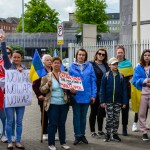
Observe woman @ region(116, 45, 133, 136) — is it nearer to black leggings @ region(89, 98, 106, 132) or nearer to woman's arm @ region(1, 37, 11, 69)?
black leggings @ region(89, 98, 106, 132)

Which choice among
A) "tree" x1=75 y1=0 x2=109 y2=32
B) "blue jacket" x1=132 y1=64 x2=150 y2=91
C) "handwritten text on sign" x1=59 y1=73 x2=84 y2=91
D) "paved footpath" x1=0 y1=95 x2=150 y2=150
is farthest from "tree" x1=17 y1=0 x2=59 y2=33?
"handwritten text on sign" x1=59 y1=73 x2=84 y2=91

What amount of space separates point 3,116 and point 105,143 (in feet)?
6.89

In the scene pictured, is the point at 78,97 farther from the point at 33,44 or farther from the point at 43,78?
the point at 33,44

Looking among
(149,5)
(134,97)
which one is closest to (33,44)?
(149,5)

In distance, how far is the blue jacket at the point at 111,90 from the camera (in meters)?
7.57

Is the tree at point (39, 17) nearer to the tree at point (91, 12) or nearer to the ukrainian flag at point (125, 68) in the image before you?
the tree at point (91, 12)

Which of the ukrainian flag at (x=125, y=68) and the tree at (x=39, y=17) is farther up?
the tree at (x=39, y=17)

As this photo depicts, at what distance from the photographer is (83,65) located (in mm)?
7543

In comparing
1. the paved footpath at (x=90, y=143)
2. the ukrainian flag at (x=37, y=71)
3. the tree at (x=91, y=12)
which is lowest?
the paved footpath at (x=90, y=143)

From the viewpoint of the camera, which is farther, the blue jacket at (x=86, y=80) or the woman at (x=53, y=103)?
the blue jacket at (x=86, y=80)

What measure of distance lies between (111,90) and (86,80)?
54 centimetres

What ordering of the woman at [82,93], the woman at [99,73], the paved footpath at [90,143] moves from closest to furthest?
1. the paved footpath at [90,143]
2. the woman at [82,93]
3. the woman at [99,73]

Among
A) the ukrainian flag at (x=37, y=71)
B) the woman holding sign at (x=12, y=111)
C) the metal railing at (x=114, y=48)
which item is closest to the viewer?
the woman holding sign at (x=12, y=111)

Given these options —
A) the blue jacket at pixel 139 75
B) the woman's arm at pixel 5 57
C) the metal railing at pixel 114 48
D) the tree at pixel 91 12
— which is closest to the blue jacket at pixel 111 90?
the blue jacket at pixel 139 75
